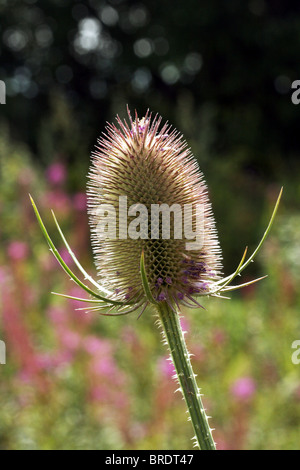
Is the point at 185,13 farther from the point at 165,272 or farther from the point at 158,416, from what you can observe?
the point at 165,272

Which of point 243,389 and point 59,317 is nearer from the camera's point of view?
point 243,389

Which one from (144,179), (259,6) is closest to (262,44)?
(259,6)

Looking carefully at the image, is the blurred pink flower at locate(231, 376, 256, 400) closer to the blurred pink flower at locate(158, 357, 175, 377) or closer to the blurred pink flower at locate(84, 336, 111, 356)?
the blurred pink flower at locate(158, 357, 175, 377)

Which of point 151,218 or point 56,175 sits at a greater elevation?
point 56,175

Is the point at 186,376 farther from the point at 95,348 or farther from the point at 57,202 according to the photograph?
the point at 57,202

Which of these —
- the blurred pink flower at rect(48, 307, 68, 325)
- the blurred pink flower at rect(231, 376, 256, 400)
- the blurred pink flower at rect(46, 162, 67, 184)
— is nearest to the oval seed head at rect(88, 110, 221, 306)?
the blurred pink flower at rect(231, 376, 256, 400)

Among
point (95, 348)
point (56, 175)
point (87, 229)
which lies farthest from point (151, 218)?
point (56, 175)

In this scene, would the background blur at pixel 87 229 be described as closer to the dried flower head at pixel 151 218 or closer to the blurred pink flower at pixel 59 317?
the blurred pink flower at pixel 59 317
